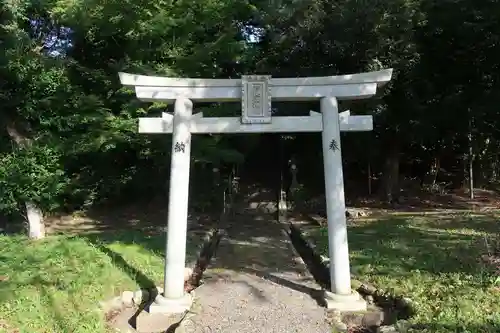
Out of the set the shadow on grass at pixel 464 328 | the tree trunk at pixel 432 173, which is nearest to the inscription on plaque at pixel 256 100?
the shadow on grass at pixel 464 328

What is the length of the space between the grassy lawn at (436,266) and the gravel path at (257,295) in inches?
36.9

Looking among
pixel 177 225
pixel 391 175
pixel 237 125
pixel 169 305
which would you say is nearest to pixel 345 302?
pixel 169 305

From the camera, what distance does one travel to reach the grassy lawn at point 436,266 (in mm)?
4684

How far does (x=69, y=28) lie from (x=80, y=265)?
6676 millimetres

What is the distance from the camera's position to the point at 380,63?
1199 cm

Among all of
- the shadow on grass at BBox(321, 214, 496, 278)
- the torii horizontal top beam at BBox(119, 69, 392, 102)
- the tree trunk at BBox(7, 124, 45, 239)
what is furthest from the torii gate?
the tree trunk at BBox(7, 124, 45, 239)

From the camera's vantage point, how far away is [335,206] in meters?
5.98

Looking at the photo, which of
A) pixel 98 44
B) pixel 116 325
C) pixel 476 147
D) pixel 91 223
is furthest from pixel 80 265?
pixel 476 147

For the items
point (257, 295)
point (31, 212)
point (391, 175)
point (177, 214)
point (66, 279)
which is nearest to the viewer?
point (66, 279)

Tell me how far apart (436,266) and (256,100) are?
3571 millimetres

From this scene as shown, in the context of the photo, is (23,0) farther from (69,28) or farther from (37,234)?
(37,234)

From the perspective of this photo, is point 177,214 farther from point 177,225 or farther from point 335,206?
point 335,206

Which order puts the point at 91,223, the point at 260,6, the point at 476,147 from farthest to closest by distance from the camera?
1. the point at 476,147
2. the point at 260,6
3. the point at 91,223

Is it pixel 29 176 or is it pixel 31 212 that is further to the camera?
pixel 31 212
